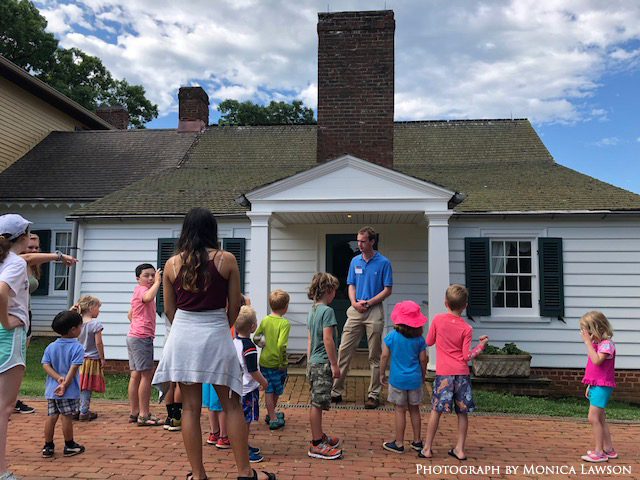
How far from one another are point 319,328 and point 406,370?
2.83 feet

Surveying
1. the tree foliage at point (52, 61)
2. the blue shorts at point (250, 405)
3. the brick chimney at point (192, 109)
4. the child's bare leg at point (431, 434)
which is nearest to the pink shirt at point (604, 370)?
the child's bare leg at point (431, 434)

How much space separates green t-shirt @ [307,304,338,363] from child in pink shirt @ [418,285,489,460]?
0.91 metres

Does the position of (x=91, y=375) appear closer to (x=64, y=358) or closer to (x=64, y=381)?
(x=64, y=358)

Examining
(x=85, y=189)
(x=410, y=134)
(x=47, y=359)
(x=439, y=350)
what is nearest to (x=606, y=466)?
(x=439, y=350)

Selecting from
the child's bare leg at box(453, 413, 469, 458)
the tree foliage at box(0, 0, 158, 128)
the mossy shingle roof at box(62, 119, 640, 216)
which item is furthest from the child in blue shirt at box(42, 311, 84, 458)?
the tree foliage at box(0, 0, 158, 128)

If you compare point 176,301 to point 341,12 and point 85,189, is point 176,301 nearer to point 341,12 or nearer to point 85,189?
point 341,12

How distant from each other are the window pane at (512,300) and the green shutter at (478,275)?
1.53ft

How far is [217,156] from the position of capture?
42.5ft

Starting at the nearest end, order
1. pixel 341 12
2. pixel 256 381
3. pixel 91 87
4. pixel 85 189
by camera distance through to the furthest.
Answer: pixel 256 381
pixel 341 12
pixel 85 189
pixel 91 87

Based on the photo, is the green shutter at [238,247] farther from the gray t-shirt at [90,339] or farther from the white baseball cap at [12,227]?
the white baseball cap at [12,227]

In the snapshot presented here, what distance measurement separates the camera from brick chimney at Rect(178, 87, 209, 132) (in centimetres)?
1499

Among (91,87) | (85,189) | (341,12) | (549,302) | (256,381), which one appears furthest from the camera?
(91,87)

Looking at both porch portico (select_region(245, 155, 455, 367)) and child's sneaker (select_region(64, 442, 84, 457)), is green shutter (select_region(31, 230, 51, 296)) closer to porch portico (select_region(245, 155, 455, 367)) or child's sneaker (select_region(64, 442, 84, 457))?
porch portico (select_region(245, 155, 455, 367))

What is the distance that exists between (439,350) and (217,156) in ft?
32.5
